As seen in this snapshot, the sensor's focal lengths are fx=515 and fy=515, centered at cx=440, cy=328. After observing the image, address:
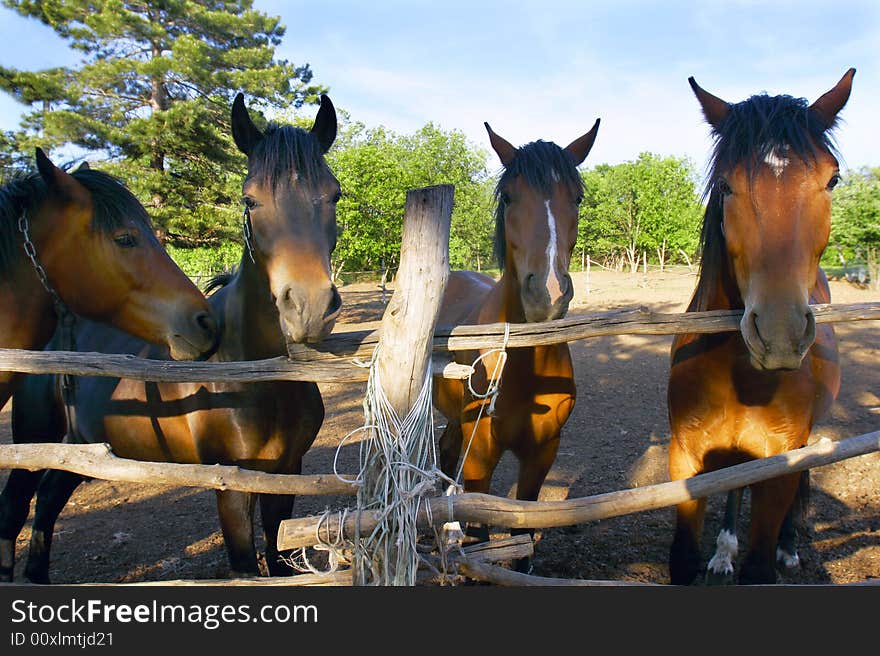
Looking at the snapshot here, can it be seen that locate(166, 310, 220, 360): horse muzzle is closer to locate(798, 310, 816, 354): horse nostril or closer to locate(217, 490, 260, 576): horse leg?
locate(217, 490, 260, 576): horse leg

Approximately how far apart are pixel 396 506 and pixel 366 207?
16.3 meters

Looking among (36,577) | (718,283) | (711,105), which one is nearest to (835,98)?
(711,105)

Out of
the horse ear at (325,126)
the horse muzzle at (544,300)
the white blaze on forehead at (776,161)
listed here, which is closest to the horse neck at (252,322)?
the horse ear at (325,126)

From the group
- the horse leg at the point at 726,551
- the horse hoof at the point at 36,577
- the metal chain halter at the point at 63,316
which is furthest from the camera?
the horse hoof at the point at 36,577

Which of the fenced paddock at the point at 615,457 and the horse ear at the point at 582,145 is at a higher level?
the horse ear at the point at 582,145

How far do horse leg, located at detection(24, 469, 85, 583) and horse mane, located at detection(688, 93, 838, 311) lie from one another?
3905 millimetres

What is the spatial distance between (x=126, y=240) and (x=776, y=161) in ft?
9.27

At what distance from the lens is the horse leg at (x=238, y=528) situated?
246 centimetres

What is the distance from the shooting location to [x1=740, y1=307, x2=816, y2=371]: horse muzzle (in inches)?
70.5

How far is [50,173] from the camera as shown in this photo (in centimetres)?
230

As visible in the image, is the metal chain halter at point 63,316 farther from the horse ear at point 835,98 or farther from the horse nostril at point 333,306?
the horse ear at point 835,98

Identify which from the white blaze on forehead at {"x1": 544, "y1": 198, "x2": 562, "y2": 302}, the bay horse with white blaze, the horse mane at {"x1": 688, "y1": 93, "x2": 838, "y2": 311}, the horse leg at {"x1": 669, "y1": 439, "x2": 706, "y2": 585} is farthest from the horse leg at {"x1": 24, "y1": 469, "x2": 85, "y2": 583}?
the horse mane at {"x1": 688, "y1": 93, "x2": 838, "y2": 311}

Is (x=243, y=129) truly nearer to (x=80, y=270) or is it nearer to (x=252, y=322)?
(x=252, y=322)

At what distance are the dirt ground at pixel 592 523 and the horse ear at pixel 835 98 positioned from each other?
2.66 meters
